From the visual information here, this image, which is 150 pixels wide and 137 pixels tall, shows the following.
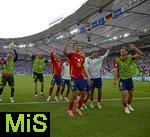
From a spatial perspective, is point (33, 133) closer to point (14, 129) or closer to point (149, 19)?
point (14, 129)

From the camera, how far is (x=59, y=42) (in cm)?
8331

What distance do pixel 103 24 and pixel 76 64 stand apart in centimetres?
4371

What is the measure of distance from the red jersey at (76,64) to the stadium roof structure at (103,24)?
27.7 meters

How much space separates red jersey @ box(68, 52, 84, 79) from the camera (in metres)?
11.0

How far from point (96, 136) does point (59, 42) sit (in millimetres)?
76294

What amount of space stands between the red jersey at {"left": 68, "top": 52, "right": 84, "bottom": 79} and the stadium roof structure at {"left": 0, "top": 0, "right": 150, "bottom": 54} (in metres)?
27.7

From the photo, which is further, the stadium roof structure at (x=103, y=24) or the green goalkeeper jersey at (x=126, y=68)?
the stadium roof structure at (x=103, y=24)

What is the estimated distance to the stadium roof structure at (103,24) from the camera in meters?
41.8

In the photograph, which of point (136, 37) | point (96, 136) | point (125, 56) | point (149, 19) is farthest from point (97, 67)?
point (136, 37)

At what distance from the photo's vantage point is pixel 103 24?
53.9 m
